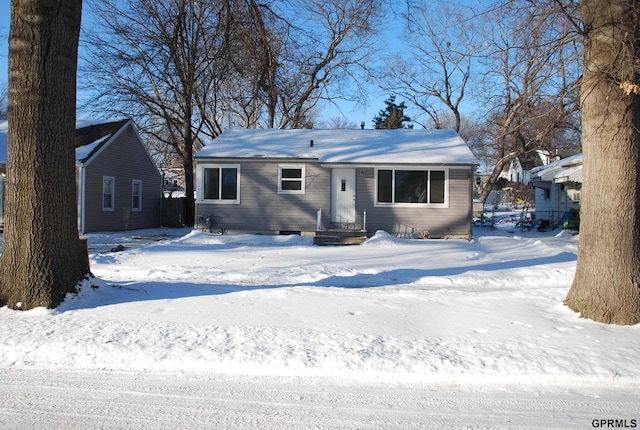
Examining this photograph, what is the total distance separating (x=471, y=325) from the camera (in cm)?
566

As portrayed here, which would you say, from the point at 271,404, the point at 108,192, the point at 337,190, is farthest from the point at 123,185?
the point at 271,404

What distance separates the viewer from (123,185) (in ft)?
69.7

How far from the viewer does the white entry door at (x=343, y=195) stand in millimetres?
16859

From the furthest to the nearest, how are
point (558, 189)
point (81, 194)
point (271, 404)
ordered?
point (558, 189) < point (81, 194) < point (271, 404)

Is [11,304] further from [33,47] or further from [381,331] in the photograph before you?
[381,331]

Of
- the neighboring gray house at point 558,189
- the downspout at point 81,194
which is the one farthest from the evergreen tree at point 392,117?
the downspout at point 81,194

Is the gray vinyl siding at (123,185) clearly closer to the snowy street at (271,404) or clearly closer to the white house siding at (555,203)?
the snowy street at (271,404)

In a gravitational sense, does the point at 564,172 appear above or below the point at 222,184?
above

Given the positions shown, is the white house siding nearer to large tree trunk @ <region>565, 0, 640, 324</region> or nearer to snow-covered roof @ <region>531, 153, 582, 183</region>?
snow-covered roof @ <region>531, 153, 582, 183</region>

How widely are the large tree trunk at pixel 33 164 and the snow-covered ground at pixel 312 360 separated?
42cm

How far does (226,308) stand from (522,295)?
15.5 ft

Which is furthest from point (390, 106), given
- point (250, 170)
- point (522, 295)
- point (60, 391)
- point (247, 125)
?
point (60, 391)

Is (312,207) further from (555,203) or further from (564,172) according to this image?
(555,203)

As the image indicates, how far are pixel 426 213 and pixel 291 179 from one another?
16.8ft
